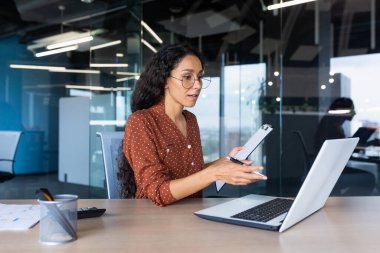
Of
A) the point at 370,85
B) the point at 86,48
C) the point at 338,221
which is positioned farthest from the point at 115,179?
the point at 86,48

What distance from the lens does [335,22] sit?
6469mm

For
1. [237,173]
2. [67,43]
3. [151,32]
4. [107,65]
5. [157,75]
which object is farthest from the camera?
[67,43]

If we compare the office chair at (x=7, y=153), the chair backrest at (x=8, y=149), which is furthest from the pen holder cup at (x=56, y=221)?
the chair backrest at (x=8, y=149)

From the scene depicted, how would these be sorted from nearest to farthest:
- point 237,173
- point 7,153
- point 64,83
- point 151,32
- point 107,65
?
point 237,173 → point 107,65 → point 7,153 → point 151,32 → point 64,83

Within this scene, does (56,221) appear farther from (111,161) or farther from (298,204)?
(111,161)

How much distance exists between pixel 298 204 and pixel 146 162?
27.0 inches

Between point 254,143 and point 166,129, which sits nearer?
point 254,143

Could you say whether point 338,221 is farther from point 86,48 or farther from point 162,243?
point 86,48

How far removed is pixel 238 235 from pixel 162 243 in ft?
0.70

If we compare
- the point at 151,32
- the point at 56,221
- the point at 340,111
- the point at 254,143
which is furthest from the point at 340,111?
the point at 56,221

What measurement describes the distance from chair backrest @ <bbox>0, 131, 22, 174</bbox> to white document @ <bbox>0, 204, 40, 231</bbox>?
3619 mm

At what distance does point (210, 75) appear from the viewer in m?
4.73

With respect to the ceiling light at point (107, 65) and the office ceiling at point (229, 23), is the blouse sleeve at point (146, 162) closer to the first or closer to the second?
the ceiling light at point (107, 65)

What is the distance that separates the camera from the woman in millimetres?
1502
